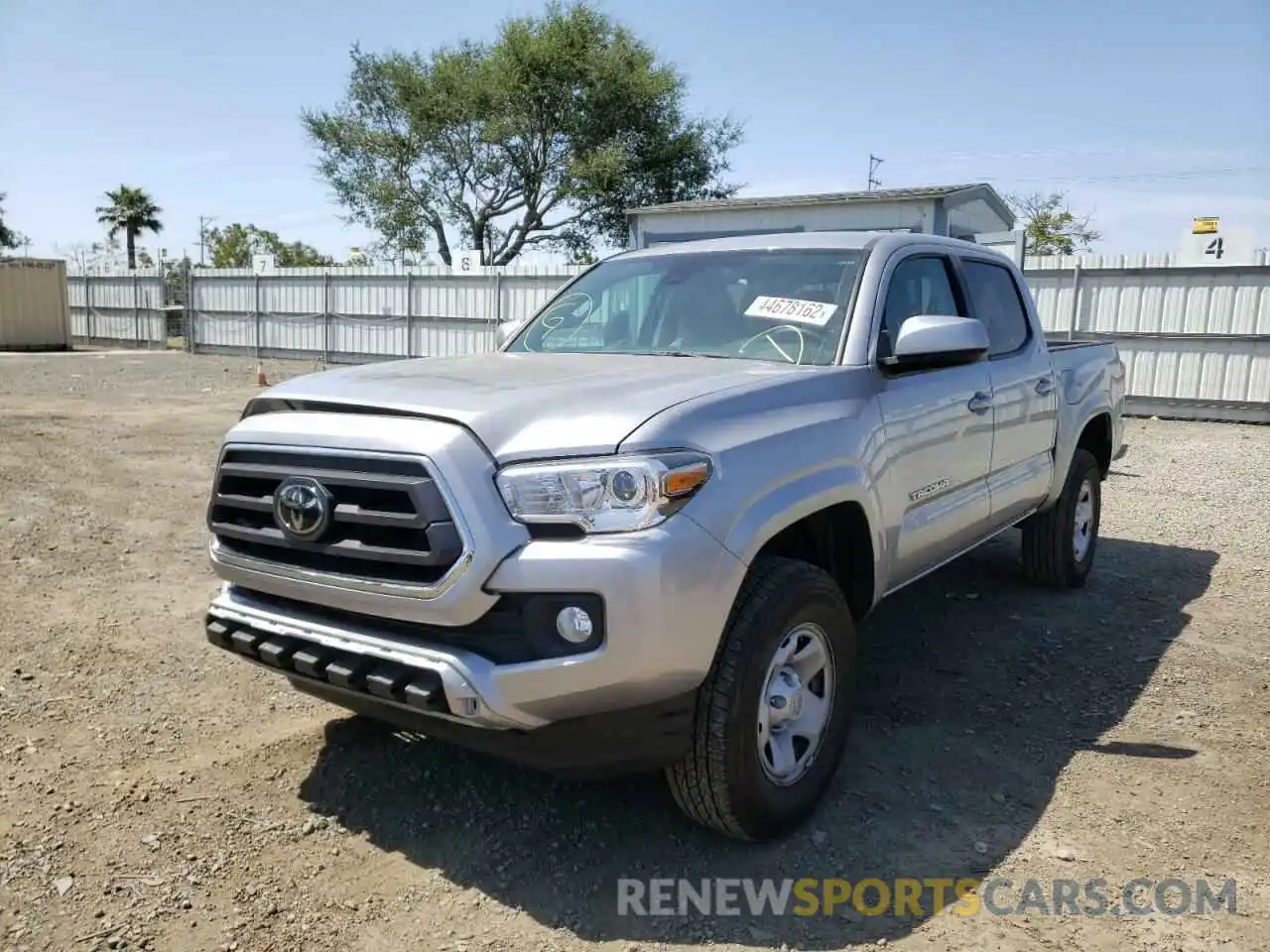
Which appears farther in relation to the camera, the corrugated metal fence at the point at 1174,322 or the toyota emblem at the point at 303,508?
the corrugated metal fence at the point at 1174,322

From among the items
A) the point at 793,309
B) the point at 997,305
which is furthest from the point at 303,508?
the point at 997,305

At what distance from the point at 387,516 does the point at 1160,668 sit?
3.80 meters

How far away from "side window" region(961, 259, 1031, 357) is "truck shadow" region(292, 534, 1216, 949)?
152cm

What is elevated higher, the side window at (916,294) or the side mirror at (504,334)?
the side window at (916,294)

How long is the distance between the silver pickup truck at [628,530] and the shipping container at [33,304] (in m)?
27.6

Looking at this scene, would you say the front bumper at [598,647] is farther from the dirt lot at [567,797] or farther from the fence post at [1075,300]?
the fence post at [1075,300]

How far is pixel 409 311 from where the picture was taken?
2139cm

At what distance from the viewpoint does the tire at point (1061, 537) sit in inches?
222

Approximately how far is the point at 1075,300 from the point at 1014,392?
11.2 m

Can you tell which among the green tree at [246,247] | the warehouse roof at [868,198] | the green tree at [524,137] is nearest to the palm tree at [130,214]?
the green tree at [246,247]

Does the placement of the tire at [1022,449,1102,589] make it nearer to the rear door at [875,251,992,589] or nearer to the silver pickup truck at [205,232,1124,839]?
the rear door at [875,251,992,589]

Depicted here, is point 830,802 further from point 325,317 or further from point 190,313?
point 190,313

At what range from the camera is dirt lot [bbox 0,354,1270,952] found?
272 centimetres

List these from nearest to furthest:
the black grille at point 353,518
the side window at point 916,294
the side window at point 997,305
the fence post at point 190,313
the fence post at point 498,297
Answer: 1. the black grille at point 353,518
2. the side window at point 916,294
3. the side window at point 997,305
4. the fence post at point 498,297
5. the fence post at point 190,313
